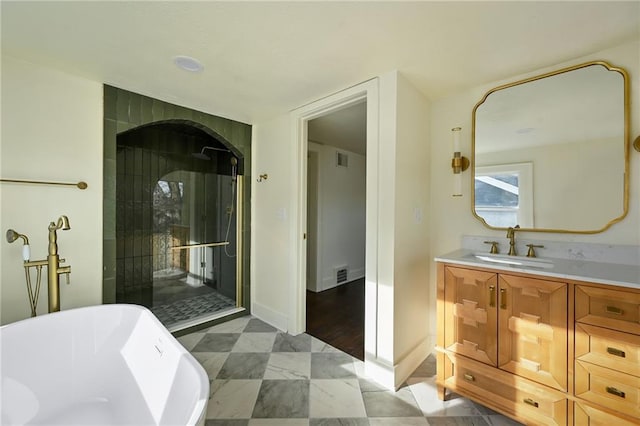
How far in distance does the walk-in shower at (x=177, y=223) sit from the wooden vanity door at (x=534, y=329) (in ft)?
8.09

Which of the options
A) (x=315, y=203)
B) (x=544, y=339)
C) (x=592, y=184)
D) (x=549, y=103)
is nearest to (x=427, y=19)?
(x=549, y=103)

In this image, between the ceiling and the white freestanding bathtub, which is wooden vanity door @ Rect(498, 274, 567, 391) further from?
the white freestanding bathtub

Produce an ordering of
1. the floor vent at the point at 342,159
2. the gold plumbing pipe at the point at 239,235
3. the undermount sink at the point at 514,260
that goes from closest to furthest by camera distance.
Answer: the undermount sink at the point at 514,260, the gold plumbing pipe at the point at 239,235, the floor vent at the point at 342,159

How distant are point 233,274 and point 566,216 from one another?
118 inches

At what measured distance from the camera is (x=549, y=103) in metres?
1.71

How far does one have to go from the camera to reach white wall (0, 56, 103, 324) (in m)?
1.67

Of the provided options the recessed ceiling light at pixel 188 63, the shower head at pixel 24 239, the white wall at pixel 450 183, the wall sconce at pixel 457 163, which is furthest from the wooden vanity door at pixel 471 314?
the shower head at pixel 24 239

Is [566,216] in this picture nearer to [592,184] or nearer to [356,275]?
[592,184]

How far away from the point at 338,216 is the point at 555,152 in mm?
2778

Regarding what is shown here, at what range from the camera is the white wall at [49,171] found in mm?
1666

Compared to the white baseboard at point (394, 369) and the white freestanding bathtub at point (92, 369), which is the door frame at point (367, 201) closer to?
the white baseboard at point (394, 369)

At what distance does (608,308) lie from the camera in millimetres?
1174

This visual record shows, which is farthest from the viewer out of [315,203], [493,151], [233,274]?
[315,203]

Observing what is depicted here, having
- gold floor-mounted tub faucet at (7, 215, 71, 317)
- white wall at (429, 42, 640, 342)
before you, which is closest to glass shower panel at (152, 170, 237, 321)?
gold floor-mounted tub faucet at (7, 215, 71, 317)
